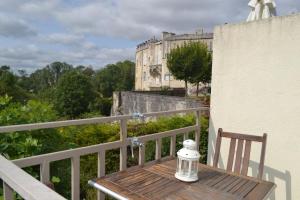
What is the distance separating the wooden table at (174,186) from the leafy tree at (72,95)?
2865 cm

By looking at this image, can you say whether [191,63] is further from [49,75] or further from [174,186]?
[49,75]

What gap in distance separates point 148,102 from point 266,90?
1277cm

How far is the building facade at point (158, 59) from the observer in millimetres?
31731

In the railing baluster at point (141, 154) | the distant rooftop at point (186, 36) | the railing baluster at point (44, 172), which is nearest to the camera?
the railing baluster at point (44, 172)

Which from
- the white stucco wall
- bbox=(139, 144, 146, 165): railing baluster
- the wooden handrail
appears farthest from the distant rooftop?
the wooden handrail

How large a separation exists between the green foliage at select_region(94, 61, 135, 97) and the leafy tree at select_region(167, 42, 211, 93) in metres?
24.1

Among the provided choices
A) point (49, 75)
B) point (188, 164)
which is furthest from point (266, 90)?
point (49, 75)

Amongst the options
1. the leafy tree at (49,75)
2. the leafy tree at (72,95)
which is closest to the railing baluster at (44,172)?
the leafy tree at (72,95)

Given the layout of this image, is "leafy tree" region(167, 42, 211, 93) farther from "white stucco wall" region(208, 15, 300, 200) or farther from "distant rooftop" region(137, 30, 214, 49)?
"white stucco wall" region(208, 15, 300, 200)

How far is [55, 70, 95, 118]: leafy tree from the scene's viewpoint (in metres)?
29.9

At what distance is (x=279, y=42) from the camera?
3070 millimetres

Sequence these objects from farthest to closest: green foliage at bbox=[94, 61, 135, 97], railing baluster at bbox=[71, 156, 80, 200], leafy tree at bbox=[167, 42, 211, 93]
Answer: green foliage at bbox=[94, 61, 135, 97]
leafy tree at bbox=[167, 42, 211, 93]
railing baluster at bbox=[71, 156, 80, 200]

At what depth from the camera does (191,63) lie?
2155 cm

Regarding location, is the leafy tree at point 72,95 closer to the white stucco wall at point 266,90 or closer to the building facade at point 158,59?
the building facade at point 158,59
